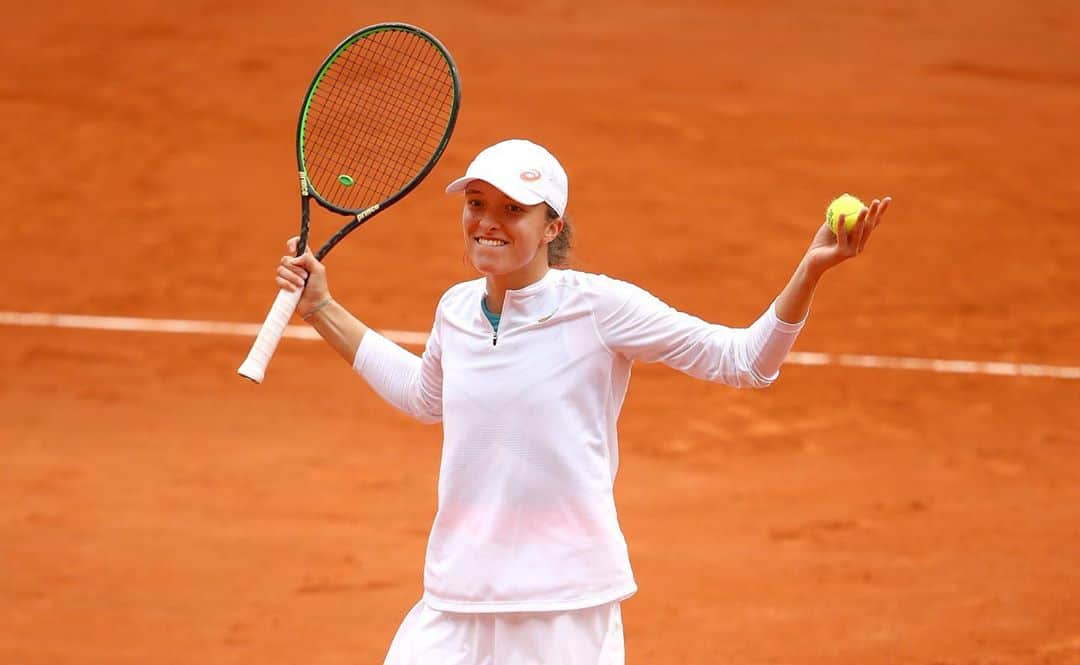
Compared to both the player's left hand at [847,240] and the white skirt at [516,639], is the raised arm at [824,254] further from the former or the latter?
the white skirt at [516,639]

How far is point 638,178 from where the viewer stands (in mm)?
11984

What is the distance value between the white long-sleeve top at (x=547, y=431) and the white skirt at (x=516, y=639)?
6 centimetres

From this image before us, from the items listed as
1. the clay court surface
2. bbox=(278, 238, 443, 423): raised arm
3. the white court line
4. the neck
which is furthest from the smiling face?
the white court line

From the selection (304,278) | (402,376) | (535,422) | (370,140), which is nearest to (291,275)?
(304,278)

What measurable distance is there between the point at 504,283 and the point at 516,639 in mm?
898

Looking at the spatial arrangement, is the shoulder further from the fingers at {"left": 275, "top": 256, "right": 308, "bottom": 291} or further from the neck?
the fingers at {"left": 275, "top": 256, "right": 308, "bottom": 291}

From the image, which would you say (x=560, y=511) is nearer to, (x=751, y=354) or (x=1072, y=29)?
(x=751, y=354)

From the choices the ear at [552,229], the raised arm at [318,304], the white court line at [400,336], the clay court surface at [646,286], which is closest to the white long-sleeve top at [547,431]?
the ear at [552,229]

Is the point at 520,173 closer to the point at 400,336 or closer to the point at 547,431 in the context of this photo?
the point at 547,431

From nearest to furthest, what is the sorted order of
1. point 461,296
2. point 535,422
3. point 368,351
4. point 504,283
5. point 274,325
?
point 535,422, point 504,283, point 461,296, point 274,325, point 368,351

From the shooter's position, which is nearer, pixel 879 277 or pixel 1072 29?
pixel 879 277

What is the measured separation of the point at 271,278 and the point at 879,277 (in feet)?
14.1

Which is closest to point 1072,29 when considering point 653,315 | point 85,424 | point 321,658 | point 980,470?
point 980,470

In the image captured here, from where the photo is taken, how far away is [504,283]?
3938 mm
